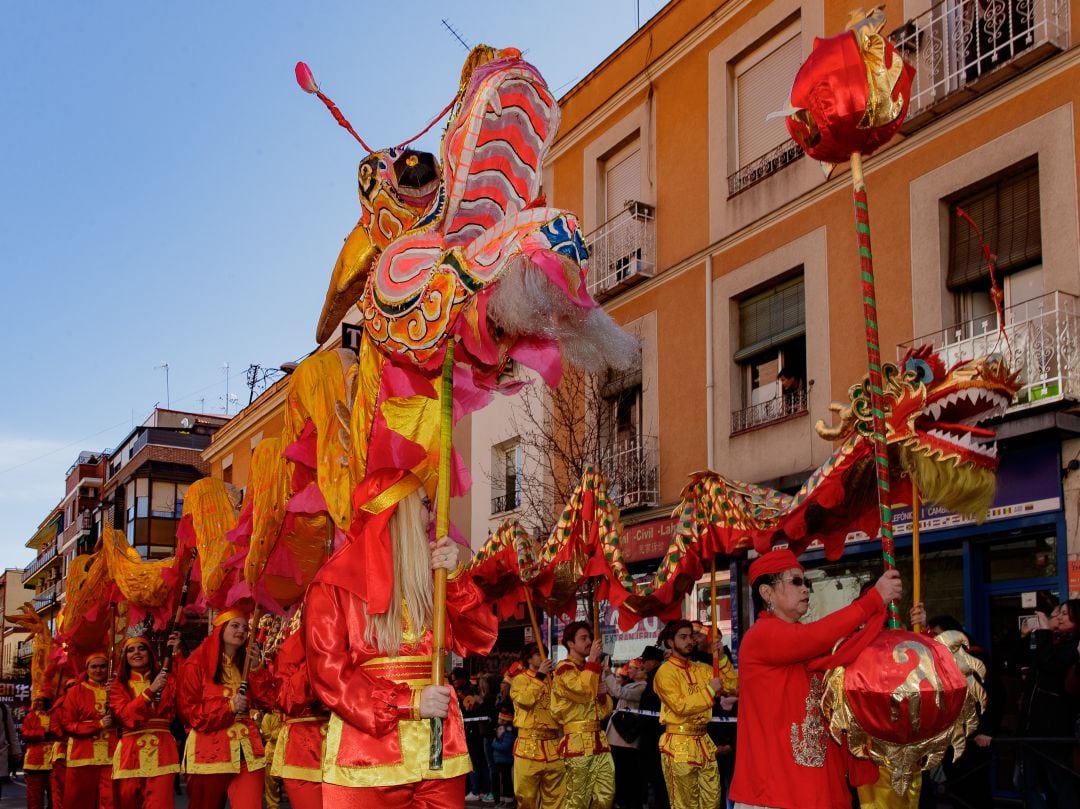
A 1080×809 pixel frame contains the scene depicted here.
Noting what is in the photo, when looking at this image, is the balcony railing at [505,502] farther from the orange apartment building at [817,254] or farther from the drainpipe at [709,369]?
the drainpipe at [709,369]

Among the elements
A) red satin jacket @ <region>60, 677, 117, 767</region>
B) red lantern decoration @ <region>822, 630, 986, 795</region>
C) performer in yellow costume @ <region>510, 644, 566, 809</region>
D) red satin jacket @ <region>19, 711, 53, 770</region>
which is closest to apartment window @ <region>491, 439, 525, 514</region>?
red satin jacket @ <region>19, 711, 53, 770</region>

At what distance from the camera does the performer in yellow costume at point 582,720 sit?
9.84 m

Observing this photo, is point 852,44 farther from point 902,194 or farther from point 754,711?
point 902,194

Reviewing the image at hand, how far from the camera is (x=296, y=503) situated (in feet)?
16.8

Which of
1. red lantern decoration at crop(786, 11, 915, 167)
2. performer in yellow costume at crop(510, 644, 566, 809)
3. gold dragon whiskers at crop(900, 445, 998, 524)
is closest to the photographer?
red lantern decoration at crop(786, 11, 915, 167)

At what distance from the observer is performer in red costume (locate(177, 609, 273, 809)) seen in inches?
315

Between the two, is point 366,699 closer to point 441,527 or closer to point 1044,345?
point 441,527

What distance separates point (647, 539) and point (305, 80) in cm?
1091

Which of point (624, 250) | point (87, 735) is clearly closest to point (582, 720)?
point (87, 735)

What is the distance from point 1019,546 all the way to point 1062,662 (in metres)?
3.33

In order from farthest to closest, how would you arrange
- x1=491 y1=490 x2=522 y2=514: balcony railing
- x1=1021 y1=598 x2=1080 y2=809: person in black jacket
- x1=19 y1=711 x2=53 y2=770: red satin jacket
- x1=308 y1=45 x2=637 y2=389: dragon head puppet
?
x1=491 y1=490 x2=522 y2=514: balcony railing → x1=19 y1=711 x2=53 y2=770: red satin jacket → x1=1021 y1=598 x2=1080 y2=809: person in black jacket → x1=308 y1=45 x2=637 y2=389: dragon head puppet

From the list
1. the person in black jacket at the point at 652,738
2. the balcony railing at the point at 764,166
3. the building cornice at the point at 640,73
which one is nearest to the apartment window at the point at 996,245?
the balcony railing at the point at 764,166

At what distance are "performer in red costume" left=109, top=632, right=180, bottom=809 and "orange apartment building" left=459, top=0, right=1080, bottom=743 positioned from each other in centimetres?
599

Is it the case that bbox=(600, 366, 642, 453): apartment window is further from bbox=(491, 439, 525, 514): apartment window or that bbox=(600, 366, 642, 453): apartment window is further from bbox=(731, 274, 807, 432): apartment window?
bbox=(491, 439, 525, 514): apartment window
